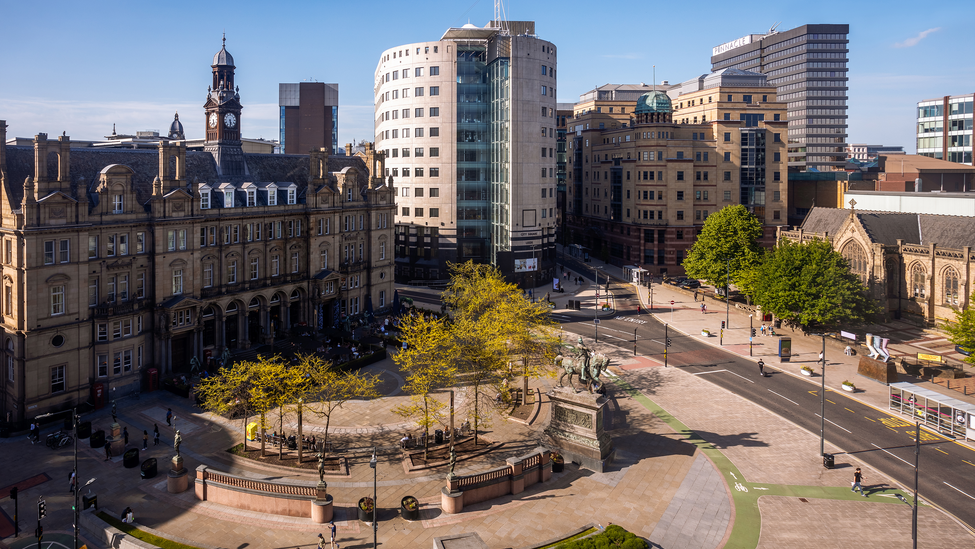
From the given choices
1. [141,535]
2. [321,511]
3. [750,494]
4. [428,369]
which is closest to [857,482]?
[750,494]

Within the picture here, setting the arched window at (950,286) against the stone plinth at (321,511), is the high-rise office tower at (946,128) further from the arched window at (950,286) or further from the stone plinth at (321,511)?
the stone plinth at (321,511)

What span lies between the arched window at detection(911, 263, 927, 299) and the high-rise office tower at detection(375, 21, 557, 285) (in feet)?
181

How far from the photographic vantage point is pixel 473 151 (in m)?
113

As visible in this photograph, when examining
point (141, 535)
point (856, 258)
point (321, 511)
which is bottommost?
point (141, 535)

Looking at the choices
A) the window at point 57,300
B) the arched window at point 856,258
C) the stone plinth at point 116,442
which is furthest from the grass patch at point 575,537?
the arched window at point 856,258

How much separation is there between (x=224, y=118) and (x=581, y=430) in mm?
53725

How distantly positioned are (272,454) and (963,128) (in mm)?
166205

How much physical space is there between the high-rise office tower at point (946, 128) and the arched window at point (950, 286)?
83.0 m

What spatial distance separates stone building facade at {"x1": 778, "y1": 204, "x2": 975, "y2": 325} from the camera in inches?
3147

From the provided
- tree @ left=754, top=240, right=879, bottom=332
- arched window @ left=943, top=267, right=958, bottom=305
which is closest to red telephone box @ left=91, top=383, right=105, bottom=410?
tree @ left=754, top=240, right=879, bottom=332

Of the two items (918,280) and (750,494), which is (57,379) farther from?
(918,280)

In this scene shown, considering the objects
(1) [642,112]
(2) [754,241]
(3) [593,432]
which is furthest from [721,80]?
(3) [593,432]

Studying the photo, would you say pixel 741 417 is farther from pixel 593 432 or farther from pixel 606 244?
pixel 606 244

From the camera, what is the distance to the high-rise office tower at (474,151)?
4210 inches
